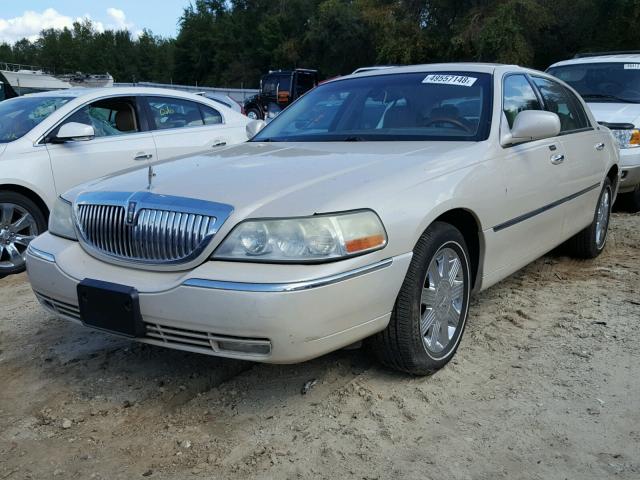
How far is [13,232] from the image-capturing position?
5.33 m

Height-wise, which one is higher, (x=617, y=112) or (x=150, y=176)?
(x=150, y=176)

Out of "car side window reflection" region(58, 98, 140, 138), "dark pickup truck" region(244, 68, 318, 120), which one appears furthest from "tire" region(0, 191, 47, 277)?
"dark pickup truck" region(244, 68, 318, 120)

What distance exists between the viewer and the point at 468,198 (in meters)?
3.23

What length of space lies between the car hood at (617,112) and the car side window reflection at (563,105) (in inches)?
95.1

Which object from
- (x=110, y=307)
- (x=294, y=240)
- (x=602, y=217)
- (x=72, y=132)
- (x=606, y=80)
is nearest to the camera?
(x=294, y=240)

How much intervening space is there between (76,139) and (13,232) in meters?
0.96

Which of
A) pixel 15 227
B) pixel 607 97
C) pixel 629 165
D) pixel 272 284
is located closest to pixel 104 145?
pixel 15 227

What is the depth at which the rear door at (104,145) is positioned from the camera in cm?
553

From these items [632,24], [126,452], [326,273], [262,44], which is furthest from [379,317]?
[262,44]

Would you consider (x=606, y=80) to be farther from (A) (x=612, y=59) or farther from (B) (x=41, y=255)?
(B) (x=41, y=255)

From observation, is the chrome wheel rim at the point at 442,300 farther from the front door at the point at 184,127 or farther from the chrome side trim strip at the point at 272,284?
the front door at the point at 184,127

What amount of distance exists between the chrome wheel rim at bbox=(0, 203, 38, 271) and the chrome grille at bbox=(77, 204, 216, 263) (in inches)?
103

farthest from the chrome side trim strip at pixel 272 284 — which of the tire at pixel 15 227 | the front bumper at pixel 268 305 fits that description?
the tire at pixel 15 227

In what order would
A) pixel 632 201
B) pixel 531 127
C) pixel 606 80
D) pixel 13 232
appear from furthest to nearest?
1. pixel 606 80
2. pixel 632 201
3. pixel 13 232
4. pixel 531 127
